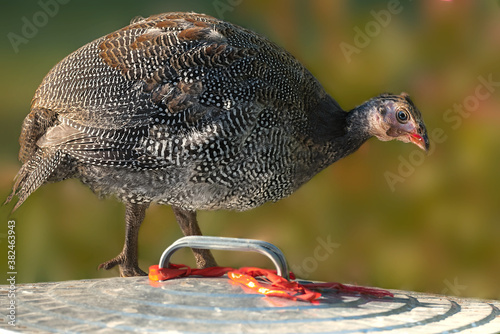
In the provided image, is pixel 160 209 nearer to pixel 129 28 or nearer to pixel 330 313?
pixel 129 28

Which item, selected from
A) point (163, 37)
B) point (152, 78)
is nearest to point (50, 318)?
point (152, 78)

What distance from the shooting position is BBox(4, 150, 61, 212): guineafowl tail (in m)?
1.92

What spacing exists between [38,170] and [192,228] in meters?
0.57

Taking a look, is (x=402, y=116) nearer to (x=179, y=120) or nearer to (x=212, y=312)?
(x=179, y=120)

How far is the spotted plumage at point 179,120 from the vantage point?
1884mm

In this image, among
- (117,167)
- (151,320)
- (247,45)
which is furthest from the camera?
(247,45)

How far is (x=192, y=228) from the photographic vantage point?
7.32 ft

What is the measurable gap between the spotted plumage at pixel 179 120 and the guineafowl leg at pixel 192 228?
17 cm

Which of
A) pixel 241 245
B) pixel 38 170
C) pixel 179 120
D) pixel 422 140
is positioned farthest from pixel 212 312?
pixel 422 140

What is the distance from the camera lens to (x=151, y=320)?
1176mm

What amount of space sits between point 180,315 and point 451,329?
20.7 inches

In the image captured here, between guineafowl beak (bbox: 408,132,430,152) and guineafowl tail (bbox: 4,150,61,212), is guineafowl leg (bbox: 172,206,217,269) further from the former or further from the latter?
guineafowl beak (bbox: 408,132,430,152)

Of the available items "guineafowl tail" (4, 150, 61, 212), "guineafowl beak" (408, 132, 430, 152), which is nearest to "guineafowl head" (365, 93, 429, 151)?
"guineafowl beak" (408, 132, 430, 152)

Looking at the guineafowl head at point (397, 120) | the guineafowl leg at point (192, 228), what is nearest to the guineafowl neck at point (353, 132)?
the guineafowl head at point (397, 120)
